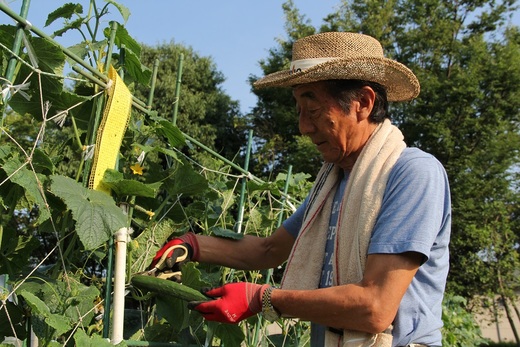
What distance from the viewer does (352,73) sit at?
1934 mm

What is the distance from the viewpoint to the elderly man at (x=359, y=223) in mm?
1708

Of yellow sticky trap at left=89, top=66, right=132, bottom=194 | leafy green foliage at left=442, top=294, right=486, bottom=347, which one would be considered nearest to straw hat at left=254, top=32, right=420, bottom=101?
yellow sticky trap at left=89, top=66, right=132, bottom=194

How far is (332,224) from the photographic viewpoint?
2.04 m

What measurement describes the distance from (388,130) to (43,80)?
3.09 ft

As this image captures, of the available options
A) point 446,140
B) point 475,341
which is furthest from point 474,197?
point 475,341

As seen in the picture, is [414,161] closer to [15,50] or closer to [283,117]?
[15,50]

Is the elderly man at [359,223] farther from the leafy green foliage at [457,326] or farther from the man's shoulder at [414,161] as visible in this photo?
the leafy green foliage at [457,326]

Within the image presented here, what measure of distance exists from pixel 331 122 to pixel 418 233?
424mm

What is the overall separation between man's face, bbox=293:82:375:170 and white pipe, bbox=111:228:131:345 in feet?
1.97

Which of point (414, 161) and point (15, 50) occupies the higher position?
point (15, 50)

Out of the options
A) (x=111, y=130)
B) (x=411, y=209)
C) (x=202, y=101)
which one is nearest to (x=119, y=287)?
(x=111, y=130)

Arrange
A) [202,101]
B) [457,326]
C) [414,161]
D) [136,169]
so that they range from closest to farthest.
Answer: [414,161], [136,169], [457,326], [202,101]

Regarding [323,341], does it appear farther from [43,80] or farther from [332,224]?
[43,80]

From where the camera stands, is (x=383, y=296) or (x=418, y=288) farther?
(x=418, y=288)
